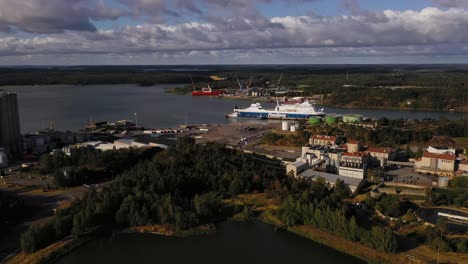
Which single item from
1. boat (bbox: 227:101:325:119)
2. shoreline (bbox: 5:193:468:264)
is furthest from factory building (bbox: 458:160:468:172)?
boat (bbox: 227:101:325:119)

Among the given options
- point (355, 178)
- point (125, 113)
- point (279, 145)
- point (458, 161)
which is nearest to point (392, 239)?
point (355, 178)

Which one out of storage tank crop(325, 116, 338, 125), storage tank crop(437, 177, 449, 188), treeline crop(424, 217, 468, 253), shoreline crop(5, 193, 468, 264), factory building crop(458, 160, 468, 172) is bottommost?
shoreline crop(5, 193, 468, 264)

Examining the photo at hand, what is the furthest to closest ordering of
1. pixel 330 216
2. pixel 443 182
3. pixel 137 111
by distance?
pixel 137 111, pixel 443 182, pixel 330 216

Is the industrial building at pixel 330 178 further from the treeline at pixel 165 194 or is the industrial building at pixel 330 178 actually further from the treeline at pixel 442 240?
the treeline at pixel 442 240

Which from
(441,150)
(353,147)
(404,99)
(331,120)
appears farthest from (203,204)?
(404,99)

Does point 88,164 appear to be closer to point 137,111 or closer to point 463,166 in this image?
point 463,166

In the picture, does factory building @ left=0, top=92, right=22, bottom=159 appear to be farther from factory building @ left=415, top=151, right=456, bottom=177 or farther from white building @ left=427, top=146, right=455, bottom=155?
white building @ left=427, top=146, right=455, bottom=155
